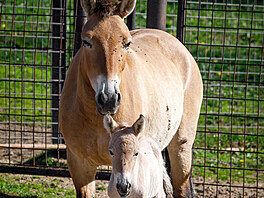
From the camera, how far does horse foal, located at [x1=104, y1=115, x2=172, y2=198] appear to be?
10.1 feet

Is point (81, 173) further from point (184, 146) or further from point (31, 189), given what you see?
point (31, 189)

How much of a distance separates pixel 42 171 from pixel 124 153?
292cm

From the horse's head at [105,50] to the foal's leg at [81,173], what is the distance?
85cm

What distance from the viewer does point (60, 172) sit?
5734 millimetres

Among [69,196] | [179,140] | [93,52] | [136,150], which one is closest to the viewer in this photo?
[136,150]

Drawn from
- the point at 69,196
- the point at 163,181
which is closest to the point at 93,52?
the point at 163,181

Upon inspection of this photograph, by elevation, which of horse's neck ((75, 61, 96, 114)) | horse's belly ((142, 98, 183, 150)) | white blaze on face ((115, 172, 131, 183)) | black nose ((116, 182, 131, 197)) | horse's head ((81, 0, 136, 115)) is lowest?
black nose ((116, 182, 131, 197))

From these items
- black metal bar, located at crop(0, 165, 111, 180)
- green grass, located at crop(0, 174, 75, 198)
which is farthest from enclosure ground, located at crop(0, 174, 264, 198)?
black metal bar, located at crop(0, 165, 111, 180)

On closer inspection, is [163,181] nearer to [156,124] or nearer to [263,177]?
[156,124]

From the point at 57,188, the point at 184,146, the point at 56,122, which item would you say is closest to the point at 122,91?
the point at 184,146

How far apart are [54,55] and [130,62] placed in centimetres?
292

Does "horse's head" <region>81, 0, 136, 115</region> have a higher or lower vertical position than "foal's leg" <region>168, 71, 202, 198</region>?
higher

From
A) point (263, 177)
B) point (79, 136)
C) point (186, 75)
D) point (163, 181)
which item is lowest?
point (263, 177)

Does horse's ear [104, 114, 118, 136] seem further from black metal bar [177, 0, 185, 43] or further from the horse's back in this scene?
black metal bar [177, 0, 185, 43]
